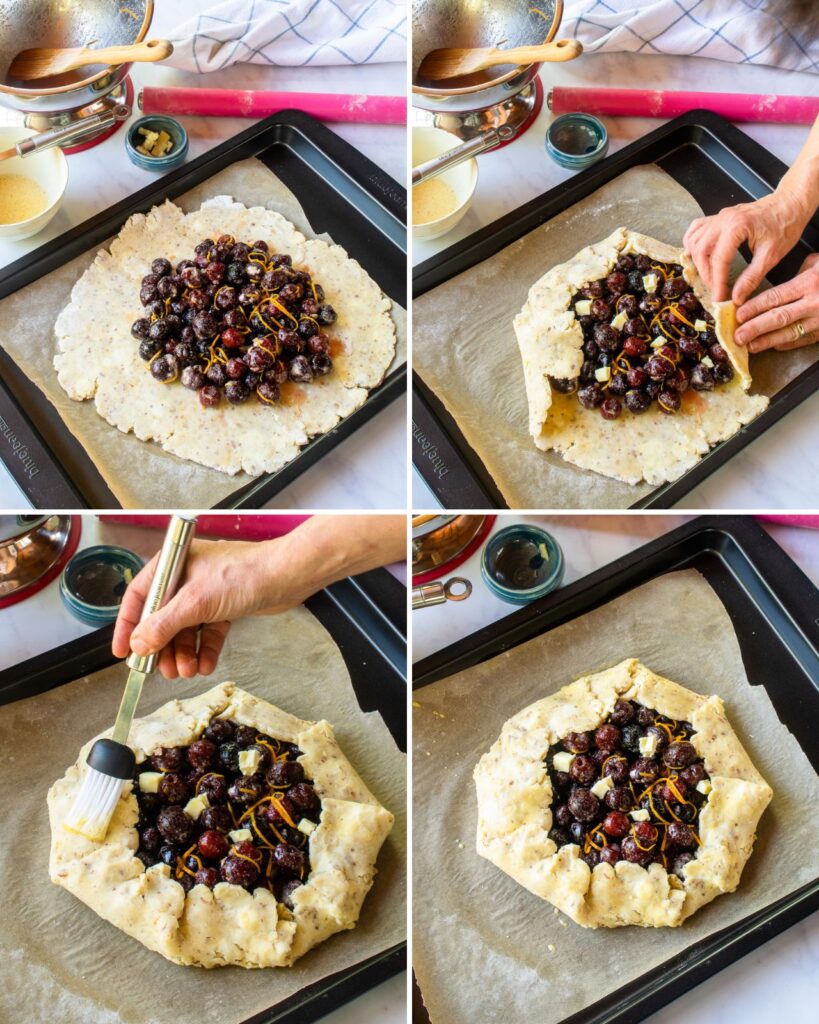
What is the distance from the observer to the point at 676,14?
1.58 metres

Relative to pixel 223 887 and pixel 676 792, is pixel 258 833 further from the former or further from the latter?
pixel 676 792

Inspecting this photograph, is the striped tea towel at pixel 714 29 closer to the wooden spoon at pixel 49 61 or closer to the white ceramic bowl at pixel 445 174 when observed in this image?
the white ceramic bowl at pixel 445 174

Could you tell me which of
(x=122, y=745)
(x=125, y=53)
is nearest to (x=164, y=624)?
(x=122, y=745)

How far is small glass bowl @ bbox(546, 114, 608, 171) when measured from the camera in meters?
1.50

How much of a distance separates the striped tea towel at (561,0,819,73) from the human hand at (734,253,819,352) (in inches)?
17.3

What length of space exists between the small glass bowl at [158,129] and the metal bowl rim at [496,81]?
0.41 meters

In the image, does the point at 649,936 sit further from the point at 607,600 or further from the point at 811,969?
the point at 607,600

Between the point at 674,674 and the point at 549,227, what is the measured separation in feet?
2.39

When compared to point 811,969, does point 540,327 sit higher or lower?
higher

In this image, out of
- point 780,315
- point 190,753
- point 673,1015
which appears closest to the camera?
point 673,1015

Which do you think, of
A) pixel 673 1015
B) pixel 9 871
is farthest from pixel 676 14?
pixel 9 871

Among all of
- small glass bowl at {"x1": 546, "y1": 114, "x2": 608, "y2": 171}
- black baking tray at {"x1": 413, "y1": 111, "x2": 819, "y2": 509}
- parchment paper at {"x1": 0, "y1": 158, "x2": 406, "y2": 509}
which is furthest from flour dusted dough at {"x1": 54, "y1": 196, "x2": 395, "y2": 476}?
small glass bowl at {"x1": 546, "y1": 114, "x2": 608, "y2": 171}

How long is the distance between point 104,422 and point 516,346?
634 mm

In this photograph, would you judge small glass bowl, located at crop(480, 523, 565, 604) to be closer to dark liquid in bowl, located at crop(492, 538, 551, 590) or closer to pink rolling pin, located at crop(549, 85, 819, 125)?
dark liquid in bowl, located at crop(492, 538, 551, 590)
